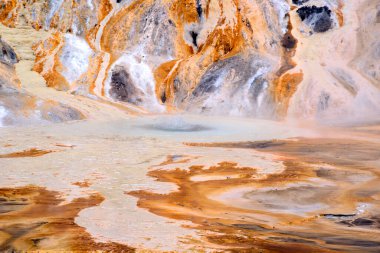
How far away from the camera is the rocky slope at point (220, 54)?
3177 centimetres

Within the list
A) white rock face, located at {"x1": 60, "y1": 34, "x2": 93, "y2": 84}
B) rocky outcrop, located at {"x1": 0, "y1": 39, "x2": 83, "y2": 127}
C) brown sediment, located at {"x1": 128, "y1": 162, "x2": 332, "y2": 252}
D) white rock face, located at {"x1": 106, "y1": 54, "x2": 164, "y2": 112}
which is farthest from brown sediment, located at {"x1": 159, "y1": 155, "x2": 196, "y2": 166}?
white rock face, located at {"x1": 60, "y1": 34, "x2": 93, "y2": 84}

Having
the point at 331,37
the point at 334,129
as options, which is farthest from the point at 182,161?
the point at 331,37

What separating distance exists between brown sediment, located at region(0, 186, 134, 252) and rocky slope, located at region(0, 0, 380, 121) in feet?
70.9

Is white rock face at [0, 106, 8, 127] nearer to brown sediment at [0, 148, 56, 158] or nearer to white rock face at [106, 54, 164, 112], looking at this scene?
white rock face at [106, 54, 164, 112]

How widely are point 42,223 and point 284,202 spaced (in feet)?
16.3

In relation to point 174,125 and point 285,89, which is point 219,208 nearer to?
point 174,125

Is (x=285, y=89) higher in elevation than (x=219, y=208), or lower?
higher

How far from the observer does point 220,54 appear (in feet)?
116

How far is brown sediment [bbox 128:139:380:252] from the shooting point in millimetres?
7348

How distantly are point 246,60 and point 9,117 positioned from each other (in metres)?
15.4

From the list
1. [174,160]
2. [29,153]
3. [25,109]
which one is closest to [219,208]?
[174,160]

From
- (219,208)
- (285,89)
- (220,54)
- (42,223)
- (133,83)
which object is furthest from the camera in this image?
(220,54)

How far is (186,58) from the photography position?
119ft

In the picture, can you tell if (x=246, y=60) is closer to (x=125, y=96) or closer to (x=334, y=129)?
(x=125, y=96)
